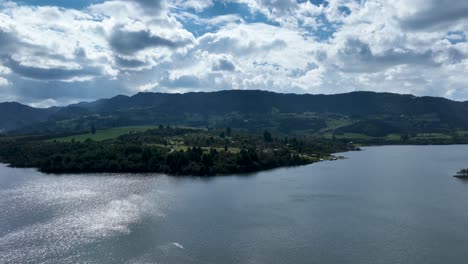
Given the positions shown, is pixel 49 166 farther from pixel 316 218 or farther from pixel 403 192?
pixel 403 192

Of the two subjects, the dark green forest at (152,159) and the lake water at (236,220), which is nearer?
the lake water at (236,220)

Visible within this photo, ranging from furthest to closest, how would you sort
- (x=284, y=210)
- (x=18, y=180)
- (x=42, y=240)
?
1. (x=18, y=180)
2. (x=284, y=210)
3. (x=42, y=240)

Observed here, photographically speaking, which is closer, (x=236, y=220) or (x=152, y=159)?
(x=236, y=220)

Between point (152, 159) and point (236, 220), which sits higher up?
point (152, 159)

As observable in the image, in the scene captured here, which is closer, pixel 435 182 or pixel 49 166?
pixel 435 182

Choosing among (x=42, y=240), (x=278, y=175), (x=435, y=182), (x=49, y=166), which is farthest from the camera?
(x=49, y=166)

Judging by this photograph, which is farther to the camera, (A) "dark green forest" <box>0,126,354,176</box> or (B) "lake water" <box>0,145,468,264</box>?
(A) "dark green forest" <box>0,126,354,176</box>

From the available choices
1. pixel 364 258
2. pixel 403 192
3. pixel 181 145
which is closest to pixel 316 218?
pixel 364 258
